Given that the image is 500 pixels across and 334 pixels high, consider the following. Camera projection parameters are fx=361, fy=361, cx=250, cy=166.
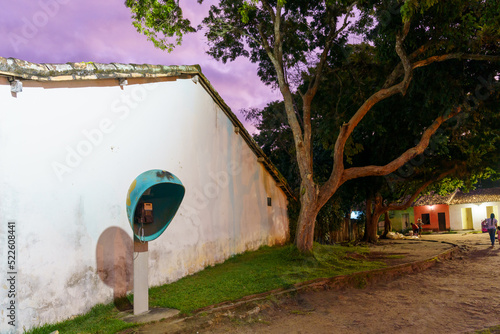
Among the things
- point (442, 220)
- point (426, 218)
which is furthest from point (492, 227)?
point (426, 218)

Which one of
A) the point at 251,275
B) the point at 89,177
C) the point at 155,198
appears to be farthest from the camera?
the point at 251,275

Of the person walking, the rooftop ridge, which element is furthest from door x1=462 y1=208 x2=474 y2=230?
the rooftop ridge

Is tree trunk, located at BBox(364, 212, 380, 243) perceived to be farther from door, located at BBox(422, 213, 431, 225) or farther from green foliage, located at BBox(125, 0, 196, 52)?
door, located at BBox(422, 213, 431, 225)

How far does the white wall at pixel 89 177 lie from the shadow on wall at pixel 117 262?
0.06 meters

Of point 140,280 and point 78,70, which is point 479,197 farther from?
point 78,70

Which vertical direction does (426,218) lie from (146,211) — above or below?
below

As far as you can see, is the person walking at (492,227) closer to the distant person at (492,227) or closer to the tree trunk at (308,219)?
the distant person at (492,227)

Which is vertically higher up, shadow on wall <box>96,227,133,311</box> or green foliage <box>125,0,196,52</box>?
green foliage <box>125,0,196,52</box>

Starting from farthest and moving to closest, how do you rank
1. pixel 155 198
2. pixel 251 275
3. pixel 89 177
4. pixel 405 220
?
pixel 405 220 → pixel 251 275 → pixel 155 198 → pixel 89 177

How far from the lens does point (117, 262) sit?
6.85 meters

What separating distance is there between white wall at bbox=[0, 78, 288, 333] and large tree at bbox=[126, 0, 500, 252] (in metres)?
2.69

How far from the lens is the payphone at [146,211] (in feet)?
19.4

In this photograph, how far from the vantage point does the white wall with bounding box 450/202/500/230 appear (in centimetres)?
3559

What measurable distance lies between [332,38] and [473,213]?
107 ft
